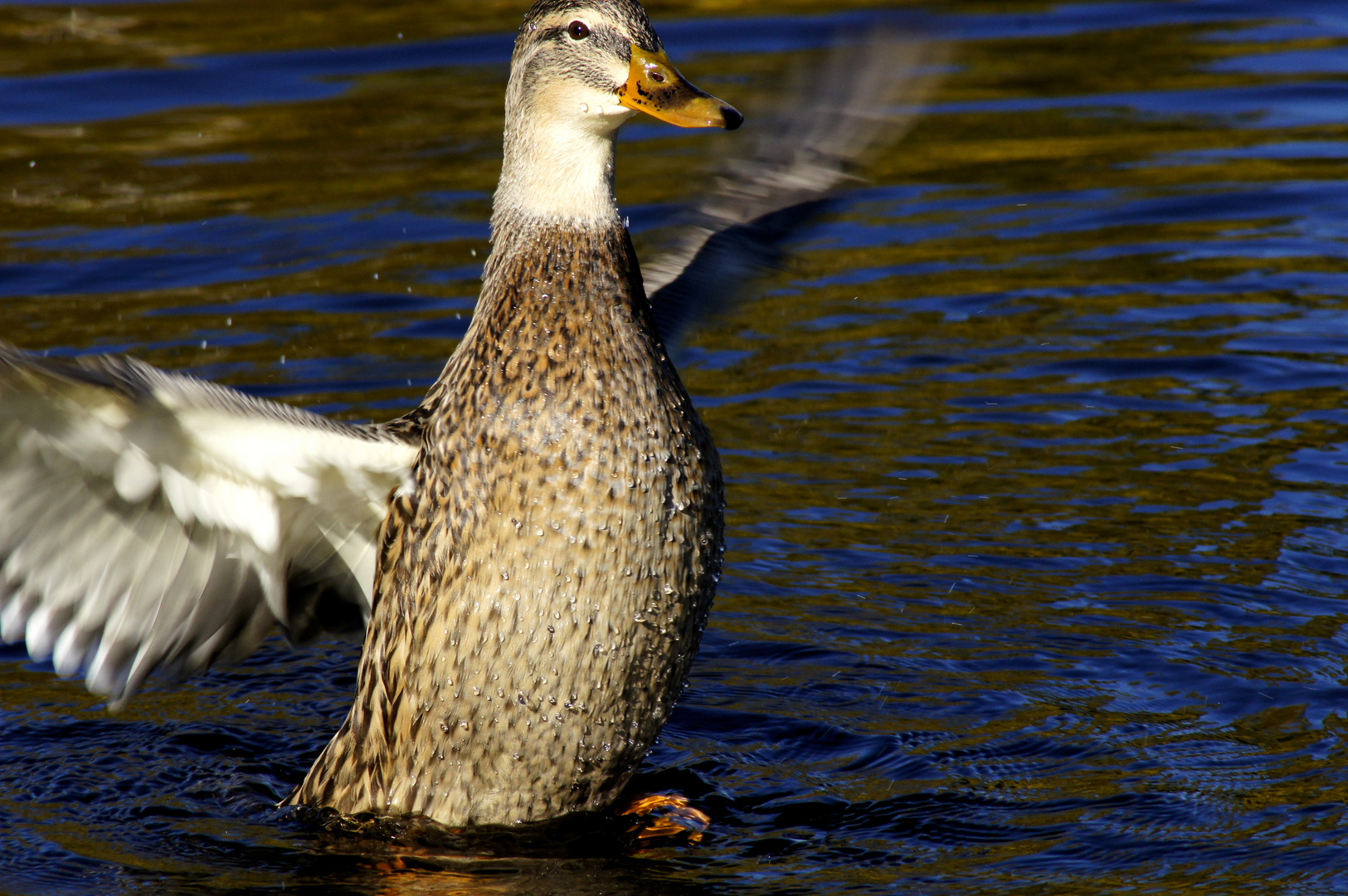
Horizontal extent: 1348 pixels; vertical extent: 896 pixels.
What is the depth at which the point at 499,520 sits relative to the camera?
4469 millimetres

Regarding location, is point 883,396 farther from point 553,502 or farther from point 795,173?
point 553,502

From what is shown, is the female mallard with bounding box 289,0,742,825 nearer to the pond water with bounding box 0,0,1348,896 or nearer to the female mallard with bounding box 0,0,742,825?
the female mallard with bounding box 0,0,742,825

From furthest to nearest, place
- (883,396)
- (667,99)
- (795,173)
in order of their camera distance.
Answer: (883,396), (795,173), (667,99)

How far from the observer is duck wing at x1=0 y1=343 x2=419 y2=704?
13.3 feet

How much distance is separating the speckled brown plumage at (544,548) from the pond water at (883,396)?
12.0 inches

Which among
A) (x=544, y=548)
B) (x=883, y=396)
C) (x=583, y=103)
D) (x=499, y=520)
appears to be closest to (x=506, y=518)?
(x=499, y=520)

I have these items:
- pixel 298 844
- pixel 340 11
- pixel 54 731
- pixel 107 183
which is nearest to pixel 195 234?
pixel 107 183

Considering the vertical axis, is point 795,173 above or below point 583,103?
below

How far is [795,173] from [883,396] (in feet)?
5.83

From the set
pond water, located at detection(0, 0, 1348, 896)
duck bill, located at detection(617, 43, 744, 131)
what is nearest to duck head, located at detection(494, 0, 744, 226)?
duck bill, located at detection(617, 43, 744, 131)

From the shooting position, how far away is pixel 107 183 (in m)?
9.80

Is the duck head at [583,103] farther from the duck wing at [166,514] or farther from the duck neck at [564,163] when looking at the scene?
the duck wing at [166,514]

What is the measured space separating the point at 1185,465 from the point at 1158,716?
1.82 m

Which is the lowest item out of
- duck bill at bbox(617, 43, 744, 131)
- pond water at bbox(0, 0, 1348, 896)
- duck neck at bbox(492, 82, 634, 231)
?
pond water at bbox(0, 0, 1348, 896)
